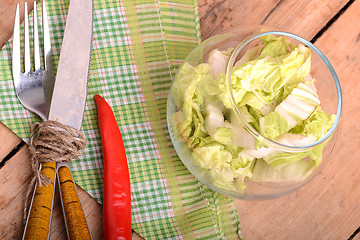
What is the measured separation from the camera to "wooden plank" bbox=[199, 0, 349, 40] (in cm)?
94

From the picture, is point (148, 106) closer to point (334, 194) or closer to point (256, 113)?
point (256, 113)

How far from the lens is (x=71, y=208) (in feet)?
2.65

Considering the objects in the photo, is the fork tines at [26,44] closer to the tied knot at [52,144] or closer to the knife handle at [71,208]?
the tied knot at [52,144]

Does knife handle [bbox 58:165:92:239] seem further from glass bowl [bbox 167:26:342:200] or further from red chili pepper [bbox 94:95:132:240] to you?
glass bowl [bbox 167:26:342:200]

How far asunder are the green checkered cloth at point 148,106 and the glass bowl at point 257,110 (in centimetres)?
13

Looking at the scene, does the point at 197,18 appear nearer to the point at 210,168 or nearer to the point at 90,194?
the point at 210,168

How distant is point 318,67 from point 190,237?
1.60 ft

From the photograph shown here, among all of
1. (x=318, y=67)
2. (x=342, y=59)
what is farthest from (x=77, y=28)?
(x=342, y=59)

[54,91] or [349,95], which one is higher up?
[349,95]

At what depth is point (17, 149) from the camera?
2.86 feet

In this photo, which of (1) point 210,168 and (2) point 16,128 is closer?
(1) point 210,168

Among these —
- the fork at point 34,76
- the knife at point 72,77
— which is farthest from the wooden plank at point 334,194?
the fork at point 34,76

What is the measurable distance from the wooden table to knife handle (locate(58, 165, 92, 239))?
0.37m

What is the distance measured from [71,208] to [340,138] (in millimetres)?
648
